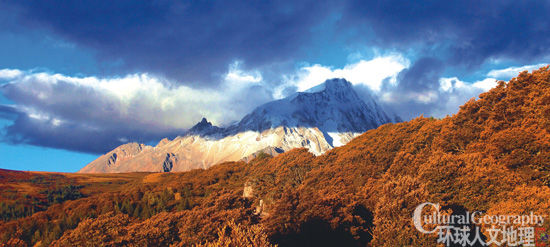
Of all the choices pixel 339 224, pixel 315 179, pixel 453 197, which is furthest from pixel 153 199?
pixel 453 197

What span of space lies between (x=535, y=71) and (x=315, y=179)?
3982 centimetres

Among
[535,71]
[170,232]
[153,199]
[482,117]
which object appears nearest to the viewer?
[170,232]

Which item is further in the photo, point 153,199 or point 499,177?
point 153,199

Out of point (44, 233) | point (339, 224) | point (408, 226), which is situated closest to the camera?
point (408, 226)

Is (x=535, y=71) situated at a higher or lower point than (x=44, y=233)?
higher

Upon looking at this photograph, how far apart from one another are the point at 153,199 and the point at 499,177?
9126cm


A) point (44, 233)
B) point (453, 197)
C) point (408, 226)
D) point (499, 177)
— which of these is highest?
point (499, 177)

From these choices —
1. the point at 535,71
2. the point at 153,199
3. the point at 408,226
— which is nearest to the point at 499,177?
the point at 408,226

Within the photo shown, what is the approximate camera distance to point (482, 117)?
140ft

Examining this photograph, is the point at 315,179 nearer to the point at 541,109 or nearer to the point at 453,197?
the point at 453,197

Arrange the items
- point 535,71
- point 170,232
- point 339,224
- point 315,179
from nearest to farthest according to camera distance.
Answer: point 170,232 < point 339,224 < point 535,71 < point 315,179

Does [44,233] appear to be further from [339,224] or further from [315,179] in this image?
[339,224]

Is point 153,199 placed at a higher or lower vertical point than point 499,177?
lower

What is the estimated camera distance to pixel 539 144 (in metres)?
28.8
